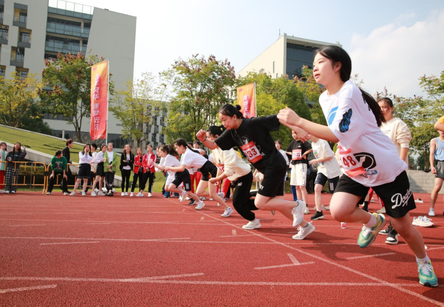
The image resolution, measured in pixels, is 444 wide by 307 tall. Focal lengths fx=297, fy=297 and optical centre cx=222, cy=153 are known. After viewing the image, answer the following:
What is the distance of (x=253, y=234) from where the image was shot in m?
5.14

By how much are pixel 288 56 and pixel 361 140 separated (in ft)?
191

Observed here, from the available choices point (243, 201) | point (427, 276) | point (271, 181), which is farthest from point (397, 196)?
point (243, 201)

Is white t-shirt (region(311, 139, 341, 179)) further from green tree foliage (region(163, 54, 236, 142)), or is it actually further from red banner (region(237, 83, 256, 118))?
green tree foliage (region(163, 54, 236, 142))

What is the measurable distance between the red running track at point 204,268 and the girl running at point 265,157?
1.63 feet

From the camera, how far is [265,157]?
4621mm

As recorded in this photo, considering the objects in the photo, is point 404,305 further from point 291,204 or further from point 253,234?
point 253,234

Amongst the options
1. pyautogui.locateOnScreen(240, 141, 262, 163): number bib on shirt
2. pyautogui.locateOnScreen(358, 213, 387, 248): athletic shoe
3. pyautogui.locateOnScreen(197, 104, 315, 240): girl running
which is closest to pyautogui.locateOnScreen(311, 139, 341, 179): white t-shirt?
pyautogui.locateOnScreen(197, 104, 315, 240): girl running

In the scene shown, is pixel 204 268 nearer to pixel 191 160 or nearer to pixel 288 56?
pixel 191 160

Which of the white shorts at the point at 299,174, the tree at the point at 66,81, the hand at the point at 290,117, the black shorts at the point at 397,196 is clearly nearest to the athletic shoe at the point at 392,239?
the black shorts at the point at 397,196

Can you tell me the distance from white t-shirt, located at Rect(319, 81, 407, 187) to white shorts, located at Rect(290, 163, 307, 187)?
15.6ft

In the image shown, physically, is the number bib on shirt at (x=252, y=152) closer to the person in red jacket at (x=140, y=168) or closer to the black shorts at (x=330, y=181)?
the black shorts at (x=330, y=181)

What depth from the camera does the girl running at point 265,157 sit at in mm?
4516

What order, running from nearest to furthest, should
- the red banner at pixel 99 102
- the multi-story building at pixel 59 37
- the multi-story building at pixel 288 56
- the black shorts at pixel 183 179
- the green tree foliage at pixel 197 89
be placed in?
the black shorts at pixel 183 179, the red banner at pixel 99 102, the green tree foliage at pixel 197 89, the multi-story building at pixel 59 37, the multi-story building at pixel 288 56

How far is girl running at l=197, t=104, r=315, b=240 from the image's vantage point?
4516 mm
